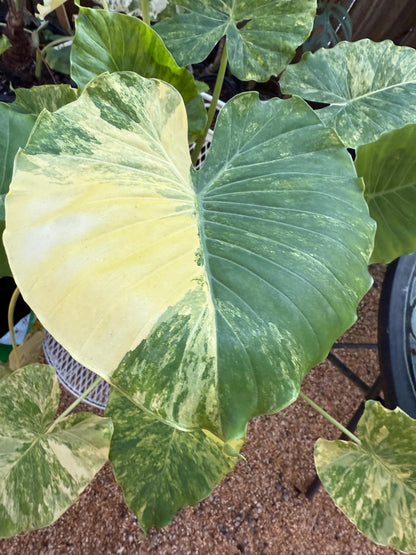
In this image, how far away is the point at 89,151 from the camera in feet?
1.67

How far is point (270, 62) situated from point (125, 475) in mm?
720

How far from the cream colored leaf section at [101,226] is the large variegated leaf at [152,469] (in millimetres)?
350

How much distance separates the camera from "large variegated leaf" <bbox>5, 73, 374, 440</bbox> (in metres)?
0.41

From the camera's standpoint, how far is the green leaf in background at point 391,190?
0.70 metres

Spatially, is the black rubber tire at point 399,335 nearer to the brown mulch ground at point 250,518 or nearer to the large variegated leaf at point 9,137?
the brown mulch ground at point 250,518

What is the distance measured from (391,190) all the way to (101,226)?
0.50 metres

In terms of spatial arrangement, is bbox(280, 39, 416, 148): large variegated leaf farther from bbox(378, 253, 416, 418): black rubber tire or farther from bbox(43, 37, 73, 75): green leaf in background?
bbox(43, 37, 73, 75): green leaf in background

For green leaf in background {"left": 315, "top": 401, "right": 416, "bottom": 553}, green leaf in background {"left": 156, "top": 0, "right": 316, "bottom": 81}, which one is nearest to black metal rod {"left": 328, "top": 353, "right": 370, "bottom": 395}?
green leaf in background {"left": 315, "top": 401, "right": 416, "bottom": 553}

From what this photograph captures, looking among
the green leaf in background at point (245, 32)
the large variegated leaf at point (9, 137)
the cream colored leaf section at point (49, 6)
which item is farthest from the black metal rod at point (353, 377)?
the cream colored leaf section at point (49, 6)

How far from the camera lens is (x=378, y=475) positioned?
68 centimetres

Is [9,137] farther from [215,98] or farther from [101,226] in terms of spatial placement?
[215,98]

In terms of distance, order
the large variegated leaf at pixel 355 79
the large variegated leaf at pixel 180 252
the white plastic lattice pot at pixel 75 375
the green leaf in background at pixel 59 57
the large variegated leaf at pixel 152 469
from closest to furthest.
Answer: the large variegated leaf at pixel 180 252 < the large variegated leaf at pixel 152 469 < the large variegated leaf at pixel 355 79 < the white plastic lattice pot at pixel 75 375 < the green leaf in background at pixel 59 57

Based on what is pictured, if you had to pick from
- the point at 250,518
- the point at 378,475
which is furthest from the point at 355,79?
the point at 250,518

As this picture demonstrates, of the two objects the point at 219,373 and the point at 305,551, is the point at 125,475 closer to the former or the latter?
the point at 219,373
